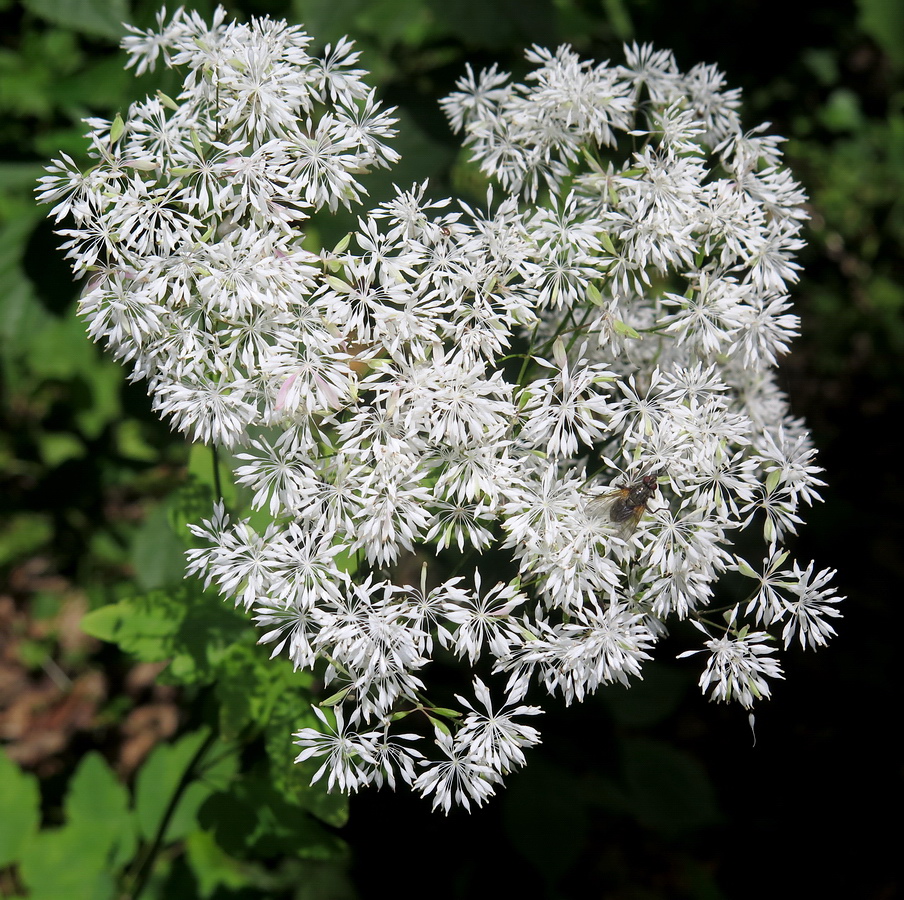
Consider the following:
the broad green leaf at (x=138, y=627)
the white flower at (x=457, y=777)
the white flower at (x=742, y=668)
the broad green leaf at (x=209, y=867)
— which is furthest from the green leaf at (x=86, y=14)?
the broad green leaf at (x=209, y=867)

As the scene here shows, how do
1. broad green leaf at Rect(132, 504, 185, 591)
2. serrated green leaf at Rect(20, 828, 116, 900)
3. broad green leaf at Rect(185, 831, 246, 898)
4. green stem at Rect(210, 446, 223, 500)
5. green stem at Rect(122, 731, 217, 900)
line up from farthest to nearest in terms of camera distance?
broad green leaf at Rect(185, 831, 246, 898)
serrated green leaf at Rect(20, 828, 116, 900)
broad green leaf at Rect(132, 504, 185, 591)
green stem at Rect(122, 731, 217, 900)
green stem at Rect(210, 446, 223, 500)

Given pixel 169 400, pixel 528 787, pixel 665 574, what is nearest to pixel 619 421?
pixel 665 574

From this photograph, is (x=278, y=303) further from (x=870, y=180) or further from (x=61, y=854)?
(x=870, y=180)

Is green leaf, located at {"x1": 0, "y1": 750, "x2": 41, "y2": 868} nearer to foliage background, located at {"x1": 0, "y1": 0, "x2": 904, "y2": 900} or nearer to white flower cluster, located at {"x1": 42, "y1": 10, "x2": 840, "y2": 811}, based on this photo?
foliage background, located at {"x1": 0, "y1": 0, "x2": 904, "y2": 900}

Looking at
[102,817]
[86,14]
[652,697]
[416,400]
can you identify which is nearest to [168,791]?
[102,817]

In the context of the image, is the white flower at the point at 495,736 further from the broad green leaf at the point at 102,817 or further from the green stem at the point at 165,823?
the broad green leaf at the point at 102,817

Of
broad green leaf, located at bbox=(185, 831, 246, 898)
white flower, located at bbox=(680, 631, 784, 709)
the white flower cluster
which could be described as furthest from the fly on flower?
broad green leaf, located at bbox=(185, 831, 246, 898)
